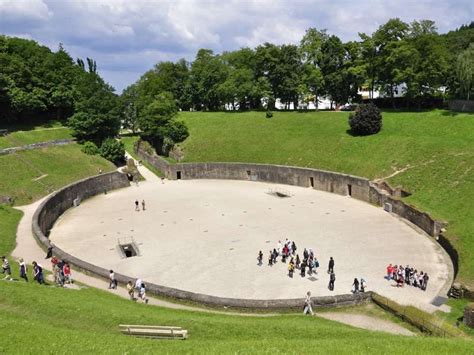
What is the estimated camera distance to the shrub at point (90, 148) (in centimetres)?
5612

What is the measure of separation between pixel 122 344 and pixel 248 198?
3222cm

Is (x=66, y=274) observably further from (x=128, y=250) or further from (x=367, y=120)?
(x=367, y=120)

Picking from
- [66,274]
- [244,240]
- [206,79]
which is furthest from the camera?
[206,79]

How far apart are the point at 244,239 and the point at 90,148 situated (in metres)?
32.2

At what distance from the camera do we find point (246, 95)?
232 feet

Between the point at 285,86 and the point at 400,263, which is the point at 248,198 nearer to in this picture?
the point at 400,263

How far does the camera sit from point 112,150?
57312mm

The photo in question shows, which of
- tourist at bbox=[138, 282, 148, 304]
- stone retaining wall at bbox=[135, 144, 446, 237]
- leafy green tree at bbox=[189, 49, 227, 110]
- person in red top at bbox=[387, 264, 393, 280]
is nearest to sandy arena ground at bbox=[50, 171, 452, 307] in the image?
person in red top at bbox=[387, 264, 393, 280]

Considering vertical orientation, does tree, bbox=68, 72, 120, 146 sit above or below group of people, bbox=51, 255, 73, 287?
above

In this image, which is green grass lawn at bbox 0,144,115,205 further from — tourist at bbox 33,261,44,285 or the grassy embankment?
the grassy embankment

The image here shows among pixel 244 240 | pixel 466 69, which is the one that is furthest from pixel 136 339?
pixel 466 69

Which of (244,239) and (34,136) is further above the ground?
(34,136)

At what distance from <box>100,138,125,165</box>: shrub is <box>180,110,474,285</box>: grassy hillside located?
28.8 ft

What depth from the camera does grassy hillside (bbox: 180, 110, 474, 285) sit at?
3372 cm
